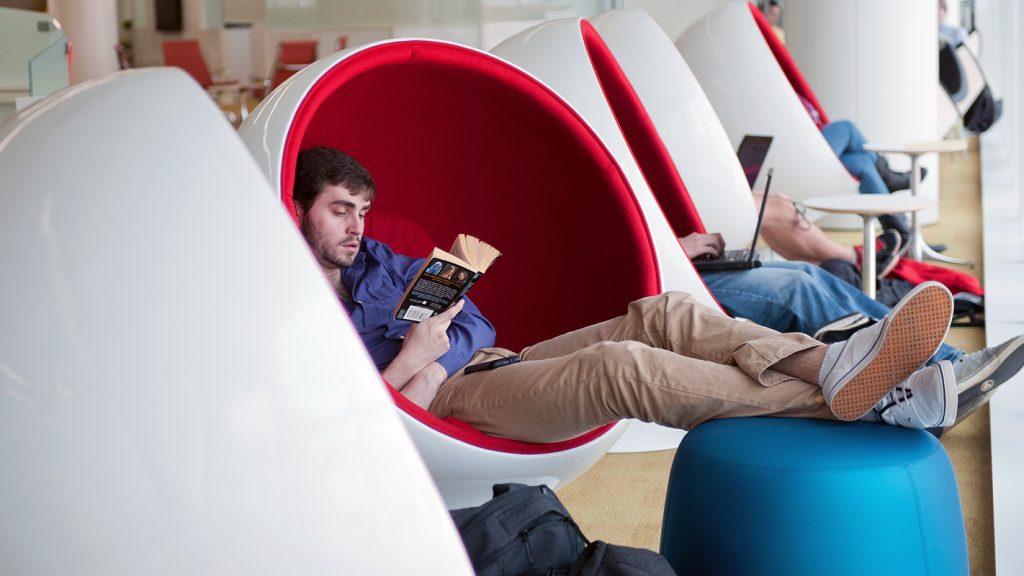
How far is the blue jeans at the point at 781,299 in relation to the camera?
353cm

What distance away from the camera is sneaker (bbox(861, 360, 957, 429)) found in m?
2.12

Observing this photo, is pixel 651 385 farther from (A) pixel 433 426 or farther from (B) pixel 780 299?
(B) pixel 780 299

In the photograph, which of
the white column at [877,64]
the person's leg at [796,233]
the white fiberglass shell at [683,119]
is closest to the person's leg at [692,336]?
the white fiberglass shell at [683,119]

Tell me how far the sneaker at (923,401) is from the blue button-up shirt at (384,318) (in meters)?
0.97

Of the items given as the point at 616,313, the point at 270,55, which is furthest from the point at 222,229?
the point at 270,55

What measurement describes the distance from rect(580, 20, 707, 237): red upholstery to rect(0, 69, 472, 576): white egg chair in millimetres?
2625

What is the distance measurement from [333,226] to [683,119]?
232cm

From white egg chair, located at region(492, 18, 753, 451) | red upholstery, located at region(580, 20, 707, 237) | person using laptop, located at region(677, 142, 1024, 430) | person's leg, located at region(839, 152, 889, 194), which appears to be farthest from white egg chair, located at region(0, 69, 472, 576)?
person's leg, located at region(839, 152, 889, 194)

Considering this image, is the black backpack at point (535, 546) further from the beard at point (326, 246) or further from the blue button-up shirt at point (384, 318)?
the beard at point (326, 246)

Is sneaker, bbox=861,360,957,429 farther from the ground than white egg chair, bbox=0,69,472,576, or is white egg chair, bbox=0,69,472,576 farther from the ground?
white egg chair, bbox=0,69,472,576

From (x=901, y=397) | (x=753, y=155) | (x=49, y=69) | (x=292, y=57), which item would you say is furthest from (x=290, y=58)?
(x=901, y=397)

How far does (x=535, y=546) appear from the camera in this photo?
2.00m

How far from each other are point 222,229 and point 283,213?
0.09 m

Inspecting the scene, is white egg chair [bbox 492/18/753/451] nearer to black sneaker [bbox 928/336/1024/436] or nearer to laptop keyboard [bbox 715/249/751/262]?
laptop keyboard [bbox 715/249/751/262]
